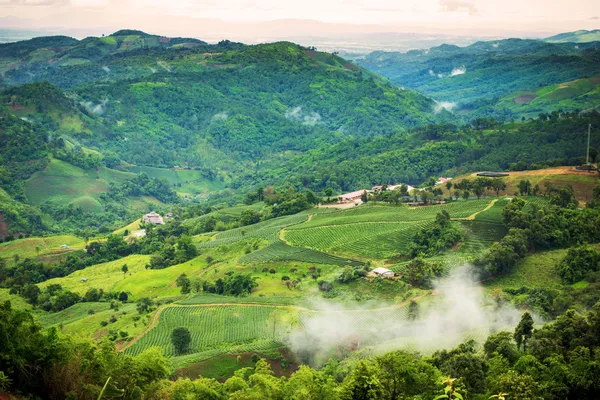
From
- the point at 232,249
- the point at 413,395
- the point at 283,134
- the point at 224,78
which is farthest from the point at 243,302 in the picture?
the point at 224,78

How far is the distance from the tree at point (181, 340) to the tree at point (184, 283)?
11.7m

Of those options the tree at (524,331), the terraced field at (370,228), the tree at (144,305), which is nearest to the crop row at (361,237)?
the terraced field at (370,228)

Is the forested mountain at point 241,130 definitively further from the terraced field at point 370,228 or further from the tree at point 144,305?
the tree at point 144,305

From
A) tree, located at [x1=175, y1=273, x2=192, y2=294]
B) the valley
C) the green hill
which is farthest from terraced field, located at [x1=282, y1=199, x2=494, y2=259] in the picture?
the green hill

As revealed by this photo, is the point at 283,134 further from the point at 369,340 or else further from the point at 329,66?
the point at 369,340

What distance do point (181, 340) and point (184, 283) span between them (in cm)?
1331

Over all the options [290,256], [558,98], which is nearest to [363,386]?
[290,256]

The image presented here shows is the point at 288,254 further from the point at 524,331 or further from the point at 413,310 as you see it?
the point at 524,331

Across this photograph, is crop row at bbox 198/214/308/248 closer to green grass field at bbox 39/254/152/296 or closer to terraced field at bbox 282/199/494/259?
terraced field at bbox 282/199/494/259

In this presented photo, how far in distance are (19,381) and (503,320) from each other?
3039cm

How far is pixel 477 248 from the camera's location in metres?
57.7

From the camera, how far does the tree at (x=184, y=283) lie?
190 ft

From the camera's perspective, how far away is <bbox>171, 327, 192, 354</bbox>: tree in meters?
45.8

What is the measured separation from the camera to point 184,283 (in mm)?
58781
